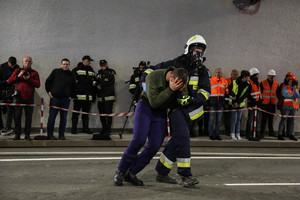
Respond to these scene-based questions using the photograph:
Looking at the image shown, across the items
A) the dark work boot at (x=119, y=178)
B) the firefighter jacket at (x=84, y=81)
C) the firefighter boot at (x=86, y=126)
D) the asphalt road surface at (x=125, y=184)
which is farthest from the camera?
the firefighter boot at (x=86, y=126)

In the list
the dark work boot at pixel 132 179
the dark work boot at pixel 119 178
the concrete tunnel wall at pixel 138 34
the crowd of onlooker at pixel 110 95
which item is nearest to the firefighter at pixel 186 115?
the dark work boot at pixel 132 179

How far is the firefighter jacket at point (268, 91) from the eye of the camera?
13.8 m

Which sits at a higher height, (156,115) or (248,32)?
(248,32)

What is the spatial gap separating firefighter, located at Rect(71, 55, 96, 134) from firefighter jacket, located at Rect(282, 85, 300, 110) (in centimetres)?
580

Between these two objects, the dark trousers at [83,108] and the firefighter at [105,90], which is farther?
the dark trousers at [83,108]

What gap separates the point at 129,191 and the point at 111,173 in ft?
4.22

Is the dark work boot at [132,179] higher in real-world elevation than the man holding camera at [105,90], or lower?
lower

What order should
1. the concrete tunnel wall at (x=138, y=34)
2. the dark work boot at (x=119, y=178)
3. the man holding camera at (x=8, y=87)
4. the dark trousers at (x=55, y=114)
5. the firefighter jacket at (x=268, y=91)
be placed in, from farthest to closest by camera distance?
the firefighter jacket at (x=268, y=91), the concrete tunnel wall at (x=138, y=34), the dark trousers at (x=55, y=114), the man holding camera at (x=8, y=87), the dark work boot at (x=119, y=178)

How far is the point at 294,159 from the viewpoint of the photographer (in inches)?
374

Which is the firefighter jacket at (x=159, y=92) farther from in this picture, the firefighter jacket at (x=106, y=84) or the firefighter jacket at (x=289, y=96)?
the firefighter jacket at (x=289, y=96)

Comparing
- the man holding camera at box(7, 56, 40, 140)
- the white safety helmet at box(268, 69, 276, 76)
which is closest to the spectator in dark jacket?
the man holding camera at box(7, 56, 40, 140)

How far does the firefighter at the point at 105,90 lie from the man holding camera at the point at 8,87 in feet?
7.70

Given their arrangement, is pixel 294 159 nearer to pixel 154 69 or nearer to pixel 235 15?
pixel 154 69

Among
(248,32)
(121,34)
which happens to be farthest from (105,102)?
(248,32)
